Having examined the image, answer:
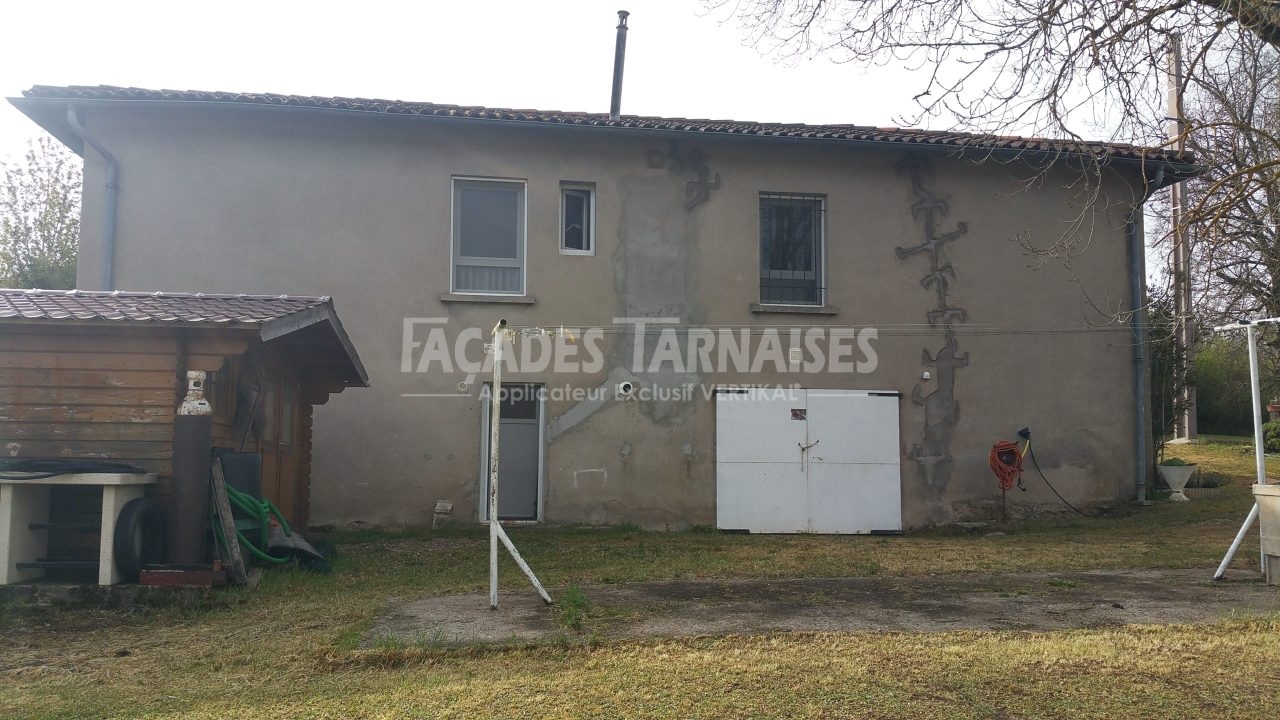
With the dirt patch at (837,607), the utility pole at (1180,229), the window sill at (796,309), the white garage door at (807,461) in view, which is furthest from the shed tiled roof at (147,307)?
the utility pole at (1180,229)

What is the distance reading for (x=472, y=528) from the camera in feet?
40.2

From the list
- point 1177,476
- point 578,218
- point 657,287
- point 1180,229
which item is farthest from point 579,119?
point 1177,476

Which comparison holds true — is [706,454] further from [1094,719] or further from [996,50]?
[1094,719]

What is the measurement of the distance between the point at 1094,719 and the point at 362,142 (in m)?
10.9

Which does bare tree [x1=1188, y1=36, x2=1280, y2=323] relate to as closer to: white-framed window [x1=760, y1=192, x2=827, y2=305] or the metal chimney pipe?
white-framed window [x1=760, y1=192, x2=827, y2=305]

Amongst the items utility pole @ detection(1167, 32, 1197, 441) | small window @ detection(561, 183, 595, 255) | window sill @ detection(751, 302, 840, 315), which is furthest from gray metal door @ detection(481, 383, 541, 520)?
utility pole @ detection(1167, 32, 1197, 441)

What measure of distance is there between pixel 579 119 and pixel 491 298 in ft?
8.41

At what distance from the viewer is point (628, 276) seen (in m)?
13.1

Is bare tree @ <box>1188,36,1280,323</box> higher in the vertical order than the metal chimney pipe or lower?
lower

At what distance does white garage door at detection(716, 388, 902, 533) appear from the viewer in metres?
13.1

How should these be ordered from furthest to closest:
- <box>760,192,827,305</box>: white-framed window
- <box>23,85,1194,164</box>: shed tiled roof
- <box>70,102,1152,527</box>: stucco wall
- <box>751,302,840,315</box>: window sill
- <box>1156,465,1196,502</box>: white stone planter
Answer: <box>1156,465,1196,502</box>: white stone planter, <box>760,192,827,305</box>: white-framed window, <box>751,302,840,315</box>: window sill, <box>70,102,1152,527</box>: stucco wall, <box>23,85,1194,164</box>: shed tiled roof

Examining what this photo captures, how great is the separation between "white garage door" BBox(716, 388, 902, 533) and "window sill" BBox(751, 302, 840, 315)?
1069 millimetres

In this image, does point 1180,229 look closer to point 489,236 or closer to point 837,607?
point 837,607

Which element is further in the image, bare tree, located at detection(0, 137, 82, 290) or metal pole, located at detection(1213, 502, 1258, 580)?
bare tree, located at detection(0, 137, 82, 290)
